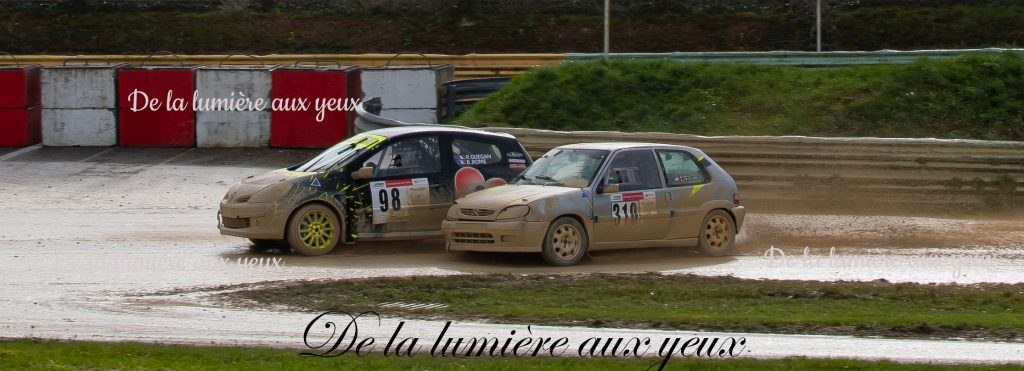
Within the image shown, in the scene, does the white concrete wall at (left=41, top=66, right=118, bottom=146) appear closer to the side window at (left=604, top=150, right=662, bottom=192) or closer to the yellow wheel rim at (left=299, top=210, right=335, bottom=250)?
the yellow wheel rim at (left=299, top=210, right=335, bottom=250)

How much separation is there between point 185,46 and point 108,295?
28934mm

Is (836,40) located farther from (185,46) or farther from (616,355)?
(616,355)

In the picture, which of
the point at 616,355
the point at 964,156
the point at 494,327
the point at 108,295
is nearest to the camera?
the point at 616,355

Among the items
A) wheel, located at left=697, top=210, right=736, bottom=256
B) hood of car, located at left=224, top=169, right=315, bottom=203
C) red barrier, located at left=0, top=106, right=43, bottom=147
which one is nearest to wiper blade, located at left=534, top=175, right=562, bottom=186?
wheel, located at left=697, top=210, right=736, bottom=256

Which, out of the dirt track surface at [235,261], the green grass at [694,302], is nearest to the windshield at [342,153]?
the dirt track surface at [235,261]

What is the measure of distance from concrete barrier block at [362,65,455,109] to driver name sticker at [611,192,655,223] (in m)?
11.3

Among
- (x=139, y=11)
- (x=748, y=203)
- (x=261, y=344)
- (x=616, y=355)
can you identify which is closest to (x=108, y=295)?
(x=261, y=344)

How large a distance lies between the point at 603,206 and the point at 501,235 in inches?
45.7

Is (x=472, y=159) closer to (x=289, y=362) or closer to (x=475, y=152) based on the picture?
(x=475, y=152)

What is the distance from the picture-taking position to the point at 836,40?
36250mm

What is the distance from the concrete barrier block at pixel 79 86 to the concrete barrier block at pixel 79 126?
0.15 m

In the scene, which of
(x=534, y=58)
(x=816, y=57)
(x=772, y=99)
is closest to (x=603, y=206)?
(x=772, y=99)

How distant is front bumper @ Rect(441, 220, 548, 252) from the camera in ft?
41.7

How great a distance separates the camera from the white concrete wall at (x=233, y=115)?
2427cm
